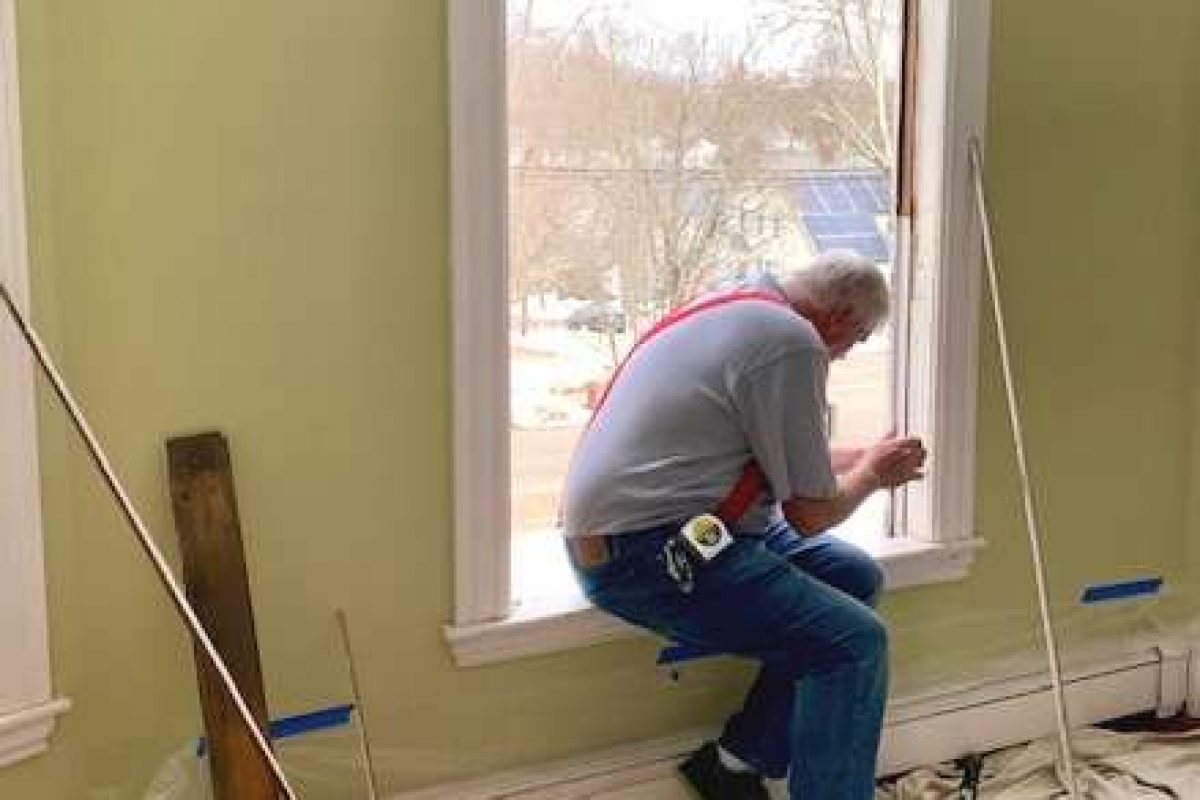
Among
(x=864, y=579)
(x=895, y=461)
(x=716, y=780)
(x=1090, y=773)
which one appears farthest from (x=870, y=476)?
(x=1090, y=773)

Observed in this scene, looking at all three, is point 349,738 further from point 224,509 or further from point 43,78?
point 43,78

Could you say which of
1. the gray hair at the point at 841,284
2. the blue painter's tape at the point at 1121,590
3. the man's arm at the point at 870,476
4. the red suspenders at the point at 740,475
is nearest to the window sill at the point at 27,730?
the red suspenders at the point at 740,475

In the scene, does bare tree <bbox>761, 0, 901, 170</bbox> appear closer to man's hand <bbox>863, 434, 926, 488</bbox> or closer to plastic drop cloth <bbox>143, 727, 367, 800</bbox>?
man's hand <bbox>863, 434, 926, 488</bbox>

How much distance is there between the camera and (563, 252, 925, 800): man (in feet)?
8.39

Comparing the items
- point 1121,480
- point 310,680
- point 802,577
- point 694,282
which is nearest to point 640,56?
point 694,282

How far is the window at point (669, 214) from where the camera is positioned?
2.62 m

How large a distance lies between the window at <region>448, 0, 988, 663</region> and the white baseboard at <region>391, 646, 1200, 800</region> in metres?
0.26

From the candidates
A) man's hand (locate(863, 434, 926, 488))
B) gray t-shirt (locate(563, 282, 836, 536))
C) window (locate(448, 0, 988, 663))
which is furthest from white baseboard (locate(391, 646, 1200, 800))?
man's hand (locate(863, 434, 926, 488))

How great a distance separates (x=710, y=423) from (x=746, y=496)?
0.50 feet

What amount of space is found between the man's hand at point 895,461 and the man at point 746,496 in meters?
0.11

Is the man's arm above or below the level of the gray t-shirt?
below

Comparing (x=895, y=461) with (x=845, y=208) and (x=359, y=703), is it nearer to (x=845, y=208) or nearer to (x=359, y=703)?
(x=845, y=208)

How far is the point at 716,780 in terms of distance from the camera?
2.86 meters

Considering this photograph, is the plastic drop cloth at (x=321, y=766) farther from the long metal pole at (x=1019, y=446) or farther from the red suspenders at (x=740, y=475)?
the long metal pole at (x=1019, y=446)
